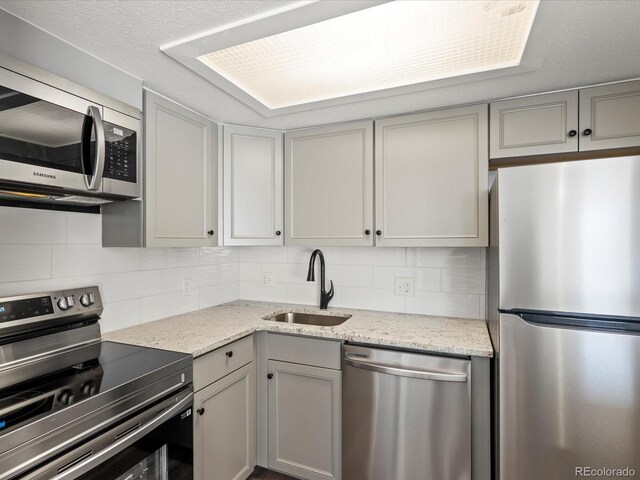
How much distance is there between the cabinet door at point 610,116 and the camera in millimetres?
1526

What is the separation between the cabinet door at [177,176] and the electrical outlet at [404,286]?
119cm

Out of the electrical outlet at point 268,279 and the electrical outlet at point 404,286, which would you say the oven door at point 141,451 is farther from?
the electrical outlet at point 404,286

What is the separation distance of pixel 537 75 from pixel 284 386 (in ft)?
6.41

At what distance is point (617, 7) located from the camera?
3.54 ft

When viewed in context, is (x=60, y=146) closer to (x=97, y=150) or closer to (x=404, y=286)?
(x=97, y=150)

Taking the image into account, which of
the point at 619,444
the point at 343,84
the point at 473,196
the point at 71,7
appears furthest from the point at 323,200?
the point at 619,444

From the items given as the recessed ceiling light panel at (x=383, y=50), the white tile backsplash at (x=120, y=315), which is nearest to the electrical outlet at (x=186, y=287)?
the white tile backsplash at (x=120, y=315)

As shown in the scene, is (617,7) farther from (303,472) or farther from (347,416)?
(303,472)

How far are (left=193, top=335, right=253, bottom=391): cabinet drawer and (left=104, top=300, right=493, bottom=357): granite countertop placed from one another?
47 millimetres

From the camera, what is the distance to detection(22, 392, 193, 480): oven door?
97 centimetres

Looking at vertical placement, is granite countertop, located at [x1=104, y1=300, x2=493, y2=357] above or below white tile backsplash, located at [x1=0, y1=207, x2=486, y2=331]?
below

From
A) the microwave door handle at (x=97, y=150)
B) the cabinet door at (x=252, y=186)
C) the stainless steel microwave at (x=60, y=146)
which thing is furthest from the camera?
the cabinet door at (x=252, y=186)

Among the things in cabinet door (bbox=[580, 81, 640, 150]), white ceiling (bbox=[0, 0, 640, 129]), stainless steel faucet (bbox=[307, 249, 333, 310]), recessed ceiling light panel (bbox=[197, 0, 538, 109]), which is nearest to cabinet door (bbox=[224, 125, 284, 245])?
stainless steel faucet (bbox=[307, 249, 333, 310])

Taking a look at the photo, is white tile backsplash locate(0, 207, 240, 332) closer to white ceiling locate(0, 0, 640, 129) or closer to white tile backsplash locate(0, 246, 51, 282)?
white tile backsplash locate(0, 246, 51, 282)
